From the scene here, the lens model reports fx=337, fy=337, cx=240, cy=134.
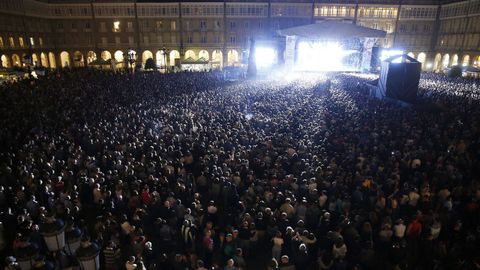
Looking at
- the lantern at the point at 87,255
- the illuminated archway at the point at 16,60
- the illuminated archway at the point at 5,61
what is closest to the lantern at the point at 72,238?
the lantern at the point at 87,255

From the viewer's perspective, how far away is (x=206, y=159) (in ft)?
37.7

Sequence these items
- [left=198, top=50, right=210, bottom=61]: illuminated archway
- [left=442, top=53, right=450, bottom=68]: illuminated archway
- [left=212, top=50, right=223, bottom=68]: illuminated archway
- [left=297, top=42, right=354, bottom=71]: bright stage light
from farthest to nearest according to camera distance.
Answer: [left=442, top=53, right=450, bottom=68]: illuminated archway, [left=198, top=50, right=210, bottom=61]: illuminated archway, [left=212, top=50, right=223, bottom=68]: illuminated archway, [left=297, top=42, right=354, bottom=71]: bright stage light

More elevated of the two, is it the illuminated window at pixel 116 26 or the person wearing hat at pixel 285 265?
the illuminated window at pixel 116 26

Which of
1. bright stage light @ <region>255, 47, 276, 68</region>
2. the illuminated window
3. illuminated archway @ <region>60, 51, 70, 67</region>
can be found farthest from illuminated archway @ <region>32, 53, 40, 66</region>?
bright stage light @ <region>255, 47, 276, 68</region>

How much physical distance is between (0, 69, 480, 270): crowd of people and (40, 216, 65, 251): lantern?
0.08 metres

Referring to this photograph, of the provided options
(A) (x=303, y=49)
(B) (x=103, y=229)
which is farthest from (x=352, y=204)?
(A) (x=303, y=49)

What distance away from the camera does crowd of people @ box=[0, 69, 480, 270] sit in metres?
7.44

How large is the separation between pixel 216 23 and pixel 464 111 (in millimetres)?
43071

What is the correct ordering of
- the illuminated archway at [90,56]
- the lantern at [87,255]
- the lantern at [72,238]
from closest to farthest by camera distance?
the lantern at [87,255], the lantern at [72,238], the illuminated archway at [90,56]

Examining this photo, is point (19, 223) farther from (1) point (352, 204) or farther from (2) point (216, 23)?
(2) point (216, 23)

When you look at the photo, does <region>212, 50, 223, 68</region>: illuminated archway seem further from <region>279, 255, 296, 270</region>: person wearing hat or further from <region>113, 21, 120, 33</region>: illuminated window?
<region>279, 255, 296, 270</region>: person wearing hat

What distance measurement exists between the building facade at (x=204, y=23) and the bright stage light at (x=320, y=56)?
37.0 ft

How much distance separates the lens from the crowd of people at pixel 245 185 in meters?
7.44

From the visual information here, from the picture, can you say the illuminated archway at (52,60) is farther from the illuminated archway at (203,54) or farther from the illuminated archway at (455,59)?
the illuminated archway at (455,59)
